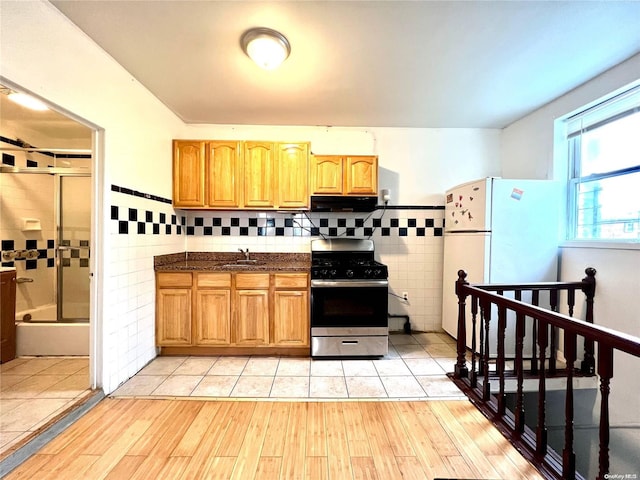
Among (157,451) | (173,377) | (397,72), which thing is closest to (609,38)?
(397,72)

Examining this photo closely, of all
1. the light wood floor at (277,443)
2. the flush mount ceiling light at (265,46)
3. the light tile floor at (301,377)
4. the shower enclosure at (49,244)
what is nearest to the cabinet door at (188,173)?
the shower enclosure at (49,244)

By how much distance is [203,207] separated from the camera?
9.98ft

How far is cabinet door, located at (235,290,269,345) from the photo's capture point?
2719 millimetres

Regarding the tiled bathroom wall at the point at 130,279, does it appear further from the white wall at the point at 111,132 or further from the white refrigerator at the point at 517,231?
the white refrigerator at the point at 517,231

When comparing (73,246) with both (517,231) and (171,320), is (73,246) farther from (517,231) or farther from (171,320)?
(517,231)

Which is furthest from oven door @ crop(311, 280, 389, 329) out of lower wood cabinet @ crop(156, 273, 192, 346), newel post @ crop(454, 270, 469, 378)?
lower wood cabinet @ crop(156, 273, 192, 346)

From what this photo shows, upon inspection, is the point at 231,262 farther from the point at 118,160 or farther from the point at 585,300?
the point at 585,300

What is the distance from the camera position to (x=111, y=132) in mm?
2109

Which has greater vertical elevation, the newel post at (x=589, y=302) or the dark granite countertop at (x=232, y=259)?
the dark granite countertop at (x=232, y=259)

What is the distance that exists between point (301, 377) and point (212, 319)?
1.06 meters

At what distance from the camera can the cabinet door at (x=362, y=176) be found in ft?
10.0

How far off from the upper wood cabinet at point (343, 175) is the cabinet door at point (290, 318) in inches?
45.9

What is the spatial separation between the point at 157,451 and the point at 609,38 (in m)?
3.87

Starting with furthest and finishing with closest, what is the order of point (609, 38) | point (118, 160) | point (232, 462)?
point (118, 160), point (609, 38), point (232, 462)
